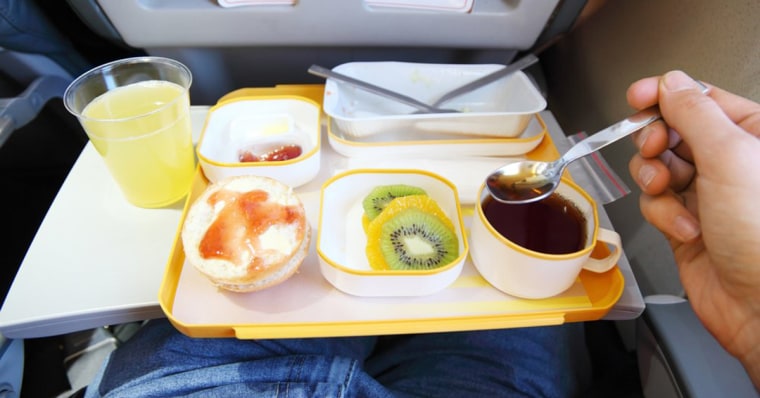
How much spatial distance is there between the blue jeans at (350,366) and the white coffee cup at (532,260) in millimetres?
269

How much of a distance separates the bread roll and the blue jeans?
0.20 meters

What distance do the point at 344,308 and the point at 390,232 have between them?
0.50ft

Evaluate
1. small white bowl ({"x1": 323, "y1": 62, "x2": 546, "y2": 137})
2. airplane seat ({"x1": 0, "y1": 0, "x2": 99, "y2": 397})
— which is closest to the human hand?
small white bowl ({"x1": 323, "y1": 62, "x2": 546, "y2": 137})

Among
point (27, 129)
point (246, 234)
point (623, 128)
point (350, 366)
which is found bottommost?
point (350, 366)

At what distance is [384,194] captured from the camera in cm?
82

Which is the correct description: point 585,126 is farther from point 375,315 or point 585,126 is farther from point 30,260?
point 30,260

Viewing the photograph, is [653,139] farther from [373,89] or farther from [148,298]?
[148,298]

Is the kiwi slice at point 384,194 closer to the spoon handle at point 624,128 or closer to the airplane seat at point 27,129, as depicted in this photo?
the spoon handle at point 624,128

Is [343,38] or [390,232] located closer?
[390,232]

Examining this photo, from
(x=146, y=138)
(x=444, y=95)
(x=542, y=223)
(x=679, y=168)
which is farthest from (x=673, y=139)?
(x=146, y=138)

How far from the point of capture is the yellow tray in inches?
26.6

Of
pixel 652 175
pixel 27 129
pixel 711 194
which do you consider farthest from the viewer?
pixel 27 129

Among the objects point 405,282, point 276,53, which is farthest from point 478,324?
point 276,53

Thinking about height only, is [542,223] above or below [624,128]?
below
